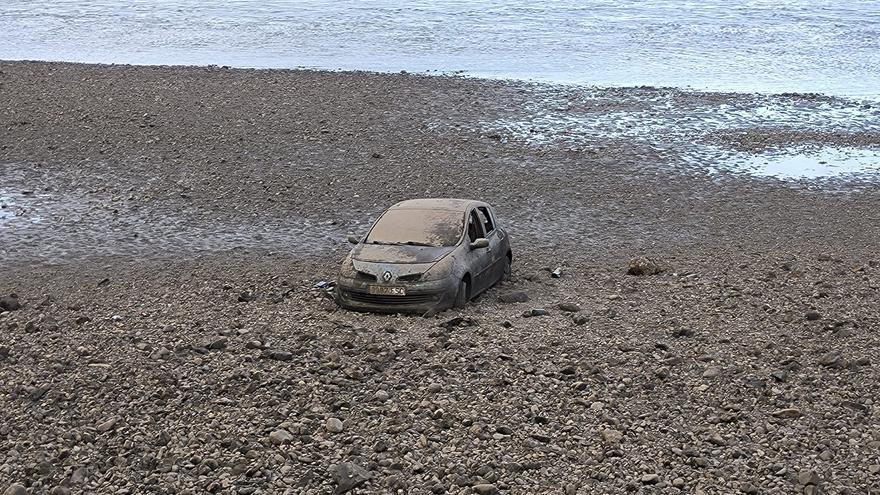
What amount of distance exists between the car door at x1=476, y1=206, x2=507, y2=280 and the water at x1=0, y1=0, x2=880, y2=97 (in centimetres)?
2221

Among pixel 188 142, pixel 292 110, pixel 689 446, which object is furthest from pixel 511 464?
pixel 292 110

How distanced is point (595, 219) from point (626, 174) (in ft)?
12.5

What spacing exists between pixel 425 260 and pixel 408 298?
658 millimetres

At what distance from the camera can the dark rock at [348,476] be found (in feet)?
34.7

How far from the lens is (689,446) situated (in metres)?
11.5

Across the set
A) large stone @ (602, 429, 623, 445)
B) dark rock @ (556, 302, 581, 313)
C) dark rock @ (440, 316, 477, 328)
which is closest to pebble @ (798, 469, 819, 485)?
large stone @ (602, 429, 623, 445)

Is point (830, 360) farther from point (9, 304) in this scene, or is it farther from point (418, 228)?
point (9, 304)

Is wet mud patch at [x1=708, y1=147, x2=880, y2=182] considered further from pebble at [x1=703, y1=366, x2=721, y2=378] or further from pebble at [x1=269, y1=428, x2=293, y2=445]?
pebble at [x1=269, y1=428, x2=293, y2=445]

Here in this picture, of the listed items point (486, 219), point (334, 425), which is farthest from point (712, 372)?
point (486, 219)

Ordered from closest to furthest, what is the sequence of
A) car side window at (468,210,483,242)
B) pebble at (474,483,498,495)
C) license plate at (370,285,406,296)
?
pebble at (474,483,498,495) < license plate at (370,285,406,296) < car side window at (468,210,483,242)

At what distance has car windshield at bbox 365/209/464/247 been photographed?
16.5 meters

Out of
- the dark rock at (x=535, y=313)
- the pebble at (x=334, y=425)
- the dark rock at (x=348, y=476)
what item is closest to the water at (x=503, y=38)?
the dark rock at (x=535, y=313)

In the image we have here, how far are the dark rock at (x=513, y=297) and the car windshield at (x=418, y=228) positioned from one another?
3.62ft

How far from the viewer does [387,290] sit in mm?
15547
